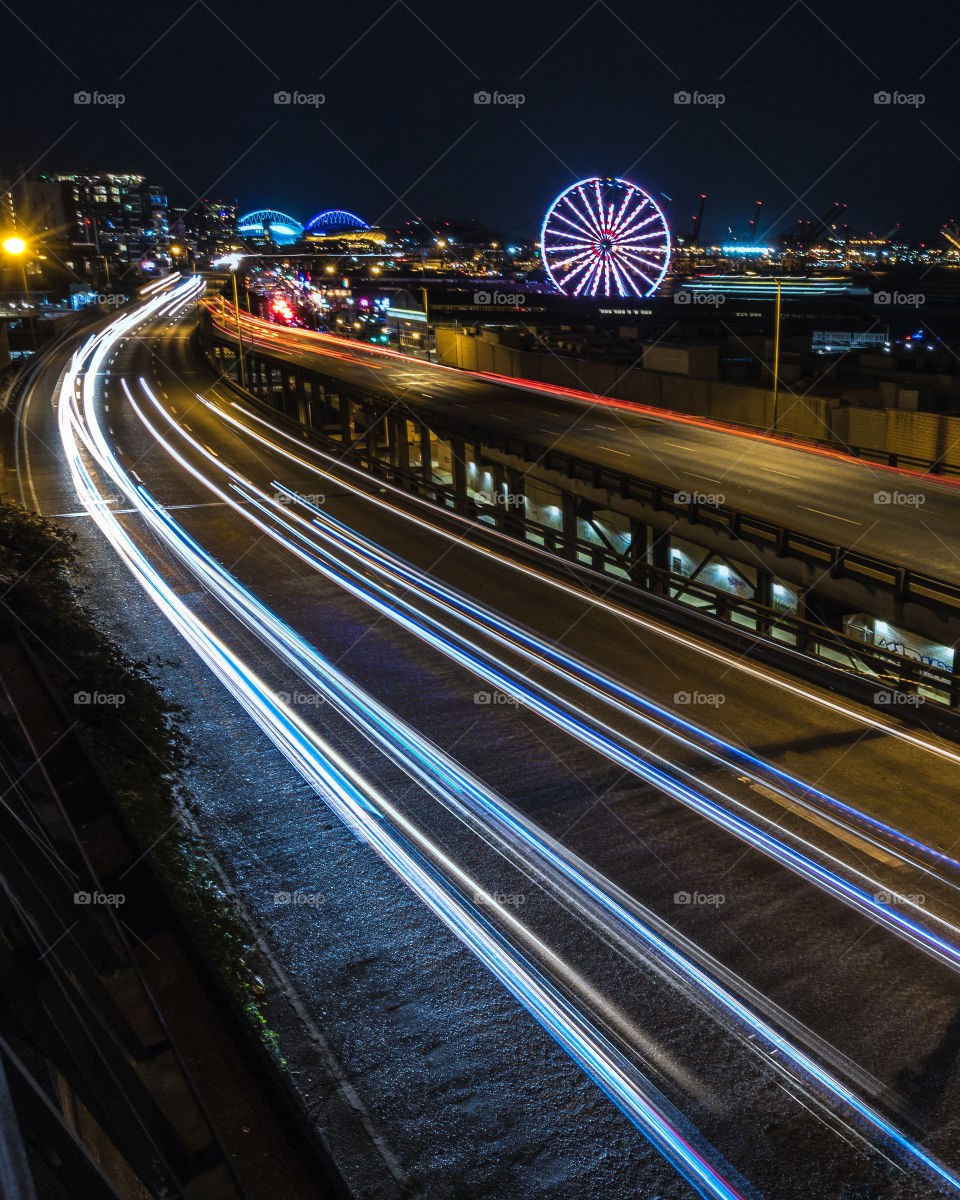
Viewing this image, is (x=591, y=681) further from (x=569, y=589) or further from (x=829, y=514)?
(x=829, y=514)

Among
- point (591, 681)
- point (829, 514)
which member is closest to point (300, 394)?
point (829, 514)

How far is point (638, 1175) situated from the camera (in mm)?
6094

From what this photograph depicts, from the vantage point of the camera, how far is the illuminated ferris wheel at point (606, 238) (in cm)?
6481

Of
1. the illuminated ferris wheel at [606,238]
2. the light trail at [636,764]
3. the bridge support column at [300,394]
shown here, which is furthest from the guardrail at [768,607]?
the illuminated ferris wheel at [606,238]

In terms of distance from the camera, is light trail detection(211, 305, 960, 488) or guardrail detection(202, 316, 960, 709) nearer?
guardrail detection(202, 316, 960, 709)

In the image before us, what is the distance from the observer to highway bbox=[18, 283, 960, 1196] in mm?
6762

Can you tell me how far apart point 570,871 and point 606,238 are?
62.8 metres

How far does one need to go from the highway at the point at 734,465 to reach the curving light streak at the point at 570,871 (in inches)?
409

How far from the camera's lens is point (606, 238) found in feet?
215

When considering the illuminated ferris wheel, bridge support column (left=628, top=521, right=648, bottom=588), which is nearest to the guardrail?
bridge support column (left=628, top=521, right=648, bottom=588)

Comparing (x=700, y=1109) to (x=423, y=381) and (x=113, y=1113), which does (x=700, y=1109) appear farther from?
(x=423, y=381)

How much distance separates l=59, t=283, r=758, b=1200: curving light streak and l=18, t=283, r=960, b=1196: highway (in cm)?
2

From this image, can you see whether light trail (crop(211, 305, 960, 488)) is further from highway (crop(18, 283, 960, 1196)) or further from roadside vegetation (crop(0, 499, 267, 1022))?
roadside vegetation (crop(0, 499, 267, 1022))

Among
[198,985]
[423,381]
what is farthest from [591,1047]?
[423,381]
